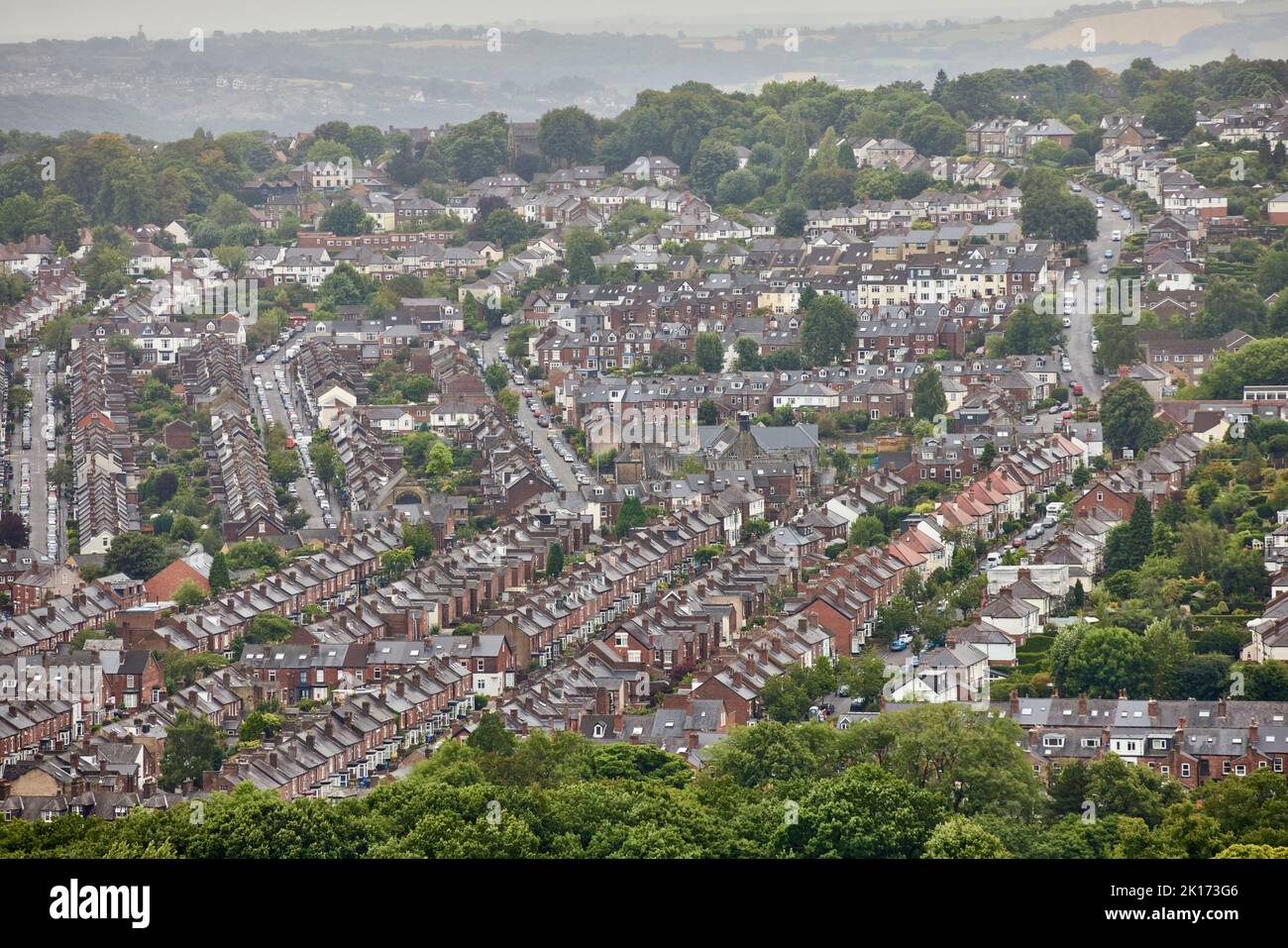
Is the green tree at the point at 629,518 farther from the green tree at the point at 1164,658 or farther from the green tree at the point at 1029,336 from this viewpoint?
the green tree at the point at 1029,336

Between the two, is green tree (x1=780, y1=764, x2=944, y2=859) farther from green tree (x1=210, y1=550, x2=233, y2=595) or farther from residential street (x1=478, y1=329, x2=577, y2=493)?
residential street (x1=478, y1=329, x2=577, y2=493)

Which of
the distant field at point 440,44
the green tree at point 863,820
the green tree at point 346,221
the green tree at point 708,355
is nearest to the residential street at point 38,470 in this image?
the green tree at point 708,355

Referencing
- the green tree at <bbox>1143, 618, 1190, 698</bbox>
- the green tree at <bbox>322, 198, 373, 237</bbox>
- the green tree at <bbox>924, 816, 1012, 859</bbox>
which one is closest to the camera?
the green tree at <bbox>924, 816, 1012, 859</bbox>

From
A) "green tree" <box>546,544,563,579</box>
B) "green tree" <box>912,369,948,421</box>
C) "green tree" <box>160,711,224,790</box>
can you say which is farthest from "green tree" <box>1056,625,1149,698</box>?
"green tree" <box>912,369,948,421</box>

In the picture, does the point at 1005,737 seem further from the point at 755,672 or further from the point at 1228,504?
the point at 1228,504

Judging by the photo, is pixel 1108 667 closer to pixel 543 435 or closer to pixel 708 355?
pixel 543 435
